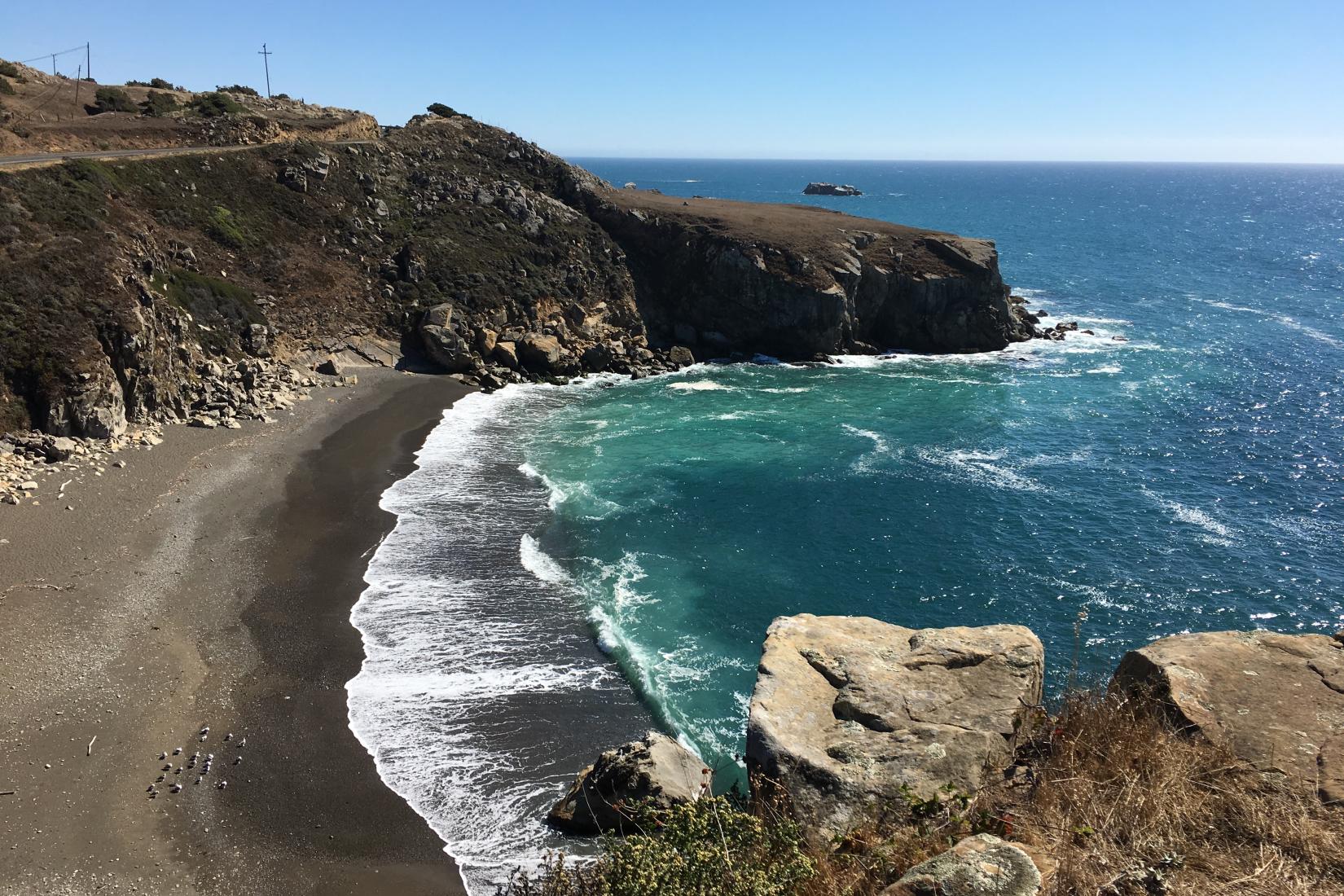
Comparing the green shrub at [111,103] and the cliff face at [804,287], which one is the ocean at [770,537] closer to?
the cliff face at [804,287]

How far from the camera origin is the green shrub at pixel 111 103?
2795 inches

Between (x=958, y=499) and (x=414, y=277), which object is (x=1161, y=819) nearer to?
(x=958, y=499)

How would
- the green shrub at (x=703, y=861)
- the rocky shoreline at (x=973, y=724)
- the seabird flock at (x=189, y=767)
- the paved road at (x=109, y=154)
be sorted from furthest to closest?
1. the paved road at (x=109, y=154)
2. the seabird flock at (x=189, y=767)
3. the rocky shoreline at (x=973, y=724)
4. the green shrub at (x=703, y=861)

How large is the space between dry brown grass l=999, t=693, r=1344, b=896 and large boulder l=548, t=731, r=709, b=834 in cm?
1041

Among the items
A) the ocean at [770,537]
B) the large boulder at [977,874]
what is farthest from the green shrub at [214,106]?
the large boulder at [977,874]

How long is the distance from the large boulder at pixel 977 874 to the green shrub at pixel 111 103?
88467 mm

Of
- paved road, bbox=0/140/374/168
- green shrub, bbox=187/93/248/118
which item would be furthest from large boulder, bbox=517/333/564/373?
green shrub, bbox=187/93/248/118

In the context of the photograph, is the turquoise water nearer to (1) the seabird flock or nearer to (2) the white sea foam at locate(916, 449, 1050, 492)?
(2) the white sea foam at locate(916, 449, 1050, 492)

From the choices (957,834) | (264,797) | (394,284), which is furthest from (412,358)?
(957,834)

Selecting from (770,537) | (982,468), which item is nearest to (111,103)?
(770,537)

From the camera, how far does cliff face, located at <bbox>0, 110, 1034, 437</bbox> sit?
42219 millimetres

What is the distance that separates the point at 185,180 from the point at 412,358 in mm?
21347

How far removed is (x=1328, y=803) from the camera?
8.58 m

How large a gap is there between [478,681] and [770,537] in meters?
15.3
